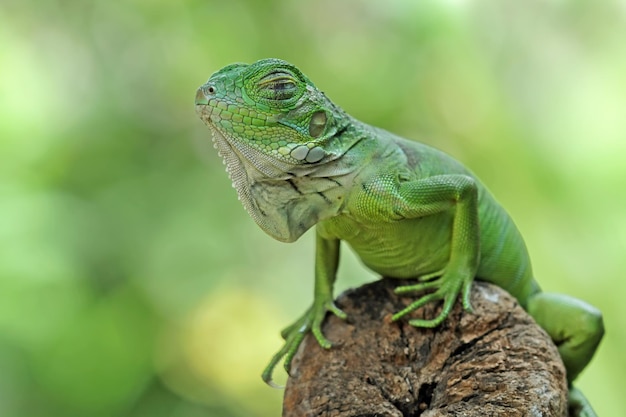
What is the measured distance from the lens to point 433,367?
2924 millimetres

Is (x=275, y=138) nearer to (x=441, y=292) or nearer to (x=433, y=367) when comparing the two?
(x=441, y=292)

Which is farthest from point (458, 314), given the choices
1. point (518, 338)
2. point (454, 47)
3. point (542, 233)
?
point (454, 47)

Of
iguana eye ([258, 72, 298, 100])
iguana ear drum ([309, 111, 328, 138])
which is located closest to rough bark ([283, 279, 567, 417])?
iguana ear drum ([309, 111, 328, 138])

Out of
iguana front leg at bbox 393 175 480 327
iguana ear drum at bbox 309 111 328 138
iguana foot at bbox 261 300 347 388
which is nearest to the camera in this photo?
iguana ear drum at bbox 309 111 328 138

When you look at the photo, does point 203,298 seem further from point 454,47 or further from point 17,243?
point 454,47

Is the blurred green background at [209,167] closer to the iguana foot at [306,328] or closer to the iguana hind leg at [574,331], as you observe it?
the iguana foot at [306,328]

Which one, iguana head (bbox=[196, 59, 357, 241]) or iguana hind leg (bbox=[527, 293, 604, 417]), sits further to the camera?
iguana hind leg (bbox=[527, 293, 604, 417])

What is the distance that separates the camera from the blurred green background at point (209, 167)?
6.55m

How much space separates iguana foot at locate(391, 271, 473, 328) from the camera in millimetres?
3037

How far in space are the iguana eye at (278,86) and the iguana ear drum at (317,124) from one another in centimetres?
15

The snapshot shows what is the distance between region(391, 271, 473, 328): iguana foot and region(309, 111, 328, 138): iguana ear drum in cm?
87

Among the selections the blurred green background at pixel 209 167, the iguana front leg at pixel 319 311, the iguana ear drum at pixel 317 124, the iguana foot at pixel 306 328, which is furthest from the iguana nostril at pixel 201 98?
the blurred green background at pixel 209 167

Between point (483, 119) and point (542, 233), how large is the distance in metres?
1.29

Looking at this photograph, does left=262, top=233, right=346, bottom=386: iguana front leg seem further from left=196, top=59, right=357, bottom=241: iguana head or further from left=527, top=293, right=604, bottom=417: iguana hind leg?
left=527, top=293, right=604, bottom=417: iguana hind leg
